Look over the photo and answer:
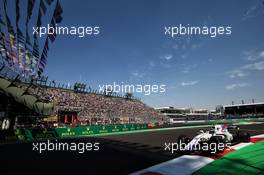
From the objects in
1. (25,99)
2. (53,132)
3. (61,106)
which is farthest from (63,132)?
(61,106)

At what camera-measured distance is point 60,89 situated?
44125mm

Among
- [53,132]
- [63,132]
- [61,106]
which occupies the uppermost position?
[61,106]

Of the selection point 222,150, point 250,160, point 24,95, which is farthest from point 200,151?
point 24,95

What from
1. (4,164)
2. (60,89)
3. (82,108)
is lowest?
(4,164)

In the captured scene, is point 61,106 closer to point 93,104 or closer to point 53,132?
point 93,104

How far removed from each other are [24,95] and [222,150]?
13586 mm

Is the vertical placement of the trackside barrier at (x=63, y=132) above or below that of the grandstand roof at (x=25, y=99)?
below

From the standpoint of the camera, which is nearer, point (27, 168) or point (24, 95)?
point (27, 168)

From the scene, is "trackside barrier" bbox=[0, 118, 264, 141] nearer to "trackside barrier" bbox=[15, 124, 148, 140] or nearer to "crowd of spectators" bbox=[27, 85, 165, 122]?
"trackside barrier" bbox=[15, 124, 148, 140]

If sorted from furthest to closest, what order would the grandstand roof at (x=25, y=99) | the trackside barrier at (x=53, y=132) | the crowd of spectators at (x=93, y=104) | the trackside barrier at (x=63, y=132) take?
the crowd of spectators at (x=93, y=104) → the trackside barrier at (x=63, y=132) → the trackside barrier at (x=53, y=132) → the grandstand roof at (x=25, y=99)

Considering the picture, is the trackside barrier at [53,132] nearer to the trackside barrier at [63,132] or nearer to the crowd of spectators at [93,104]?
the trackside barrier at [63,132]

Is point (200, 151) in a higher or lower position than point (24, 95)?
lower

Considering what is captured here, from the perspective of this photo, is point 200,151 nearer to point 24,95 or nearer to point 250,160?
point 250,160

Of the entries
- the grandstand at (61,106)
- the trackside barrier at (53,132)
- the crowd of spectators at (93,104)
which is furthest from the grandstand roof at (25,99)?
the crowd of spectators at (93,104)
